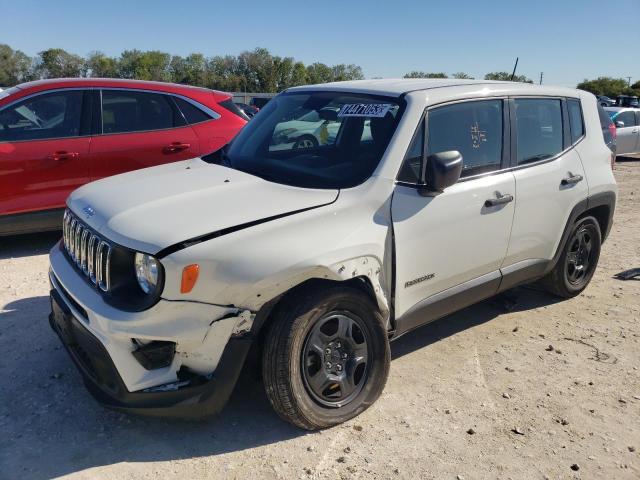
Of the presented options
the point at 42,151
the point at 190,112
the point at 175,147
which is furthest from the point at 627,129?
the point at 42,151

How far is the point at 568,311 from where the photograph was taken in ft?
16.0

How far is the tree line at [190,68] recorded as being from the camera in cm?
9988

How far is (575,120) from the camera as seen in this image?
4715mm

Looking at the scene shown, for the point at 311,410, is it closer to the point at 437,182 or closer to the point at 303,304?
the point at 303,304

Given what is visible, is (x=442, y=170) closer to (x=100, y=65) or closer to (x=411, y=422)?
(x=411, y=422)

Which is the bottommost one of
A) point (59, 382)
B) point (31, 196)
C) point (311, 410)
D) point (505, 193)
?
point (59, 382)

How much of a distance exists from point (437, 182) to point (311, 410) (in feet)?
4.79

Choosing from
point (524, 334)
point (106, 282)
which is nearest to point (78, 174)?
point (106, 282)

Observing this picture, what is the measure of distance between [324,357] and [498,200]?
1668mm

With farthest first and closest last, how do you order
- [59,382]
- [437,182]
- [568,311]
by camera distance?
1. [568,311]
2. [59,382]
3. [437,182]

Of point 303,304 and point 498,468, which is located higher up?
point 303,304

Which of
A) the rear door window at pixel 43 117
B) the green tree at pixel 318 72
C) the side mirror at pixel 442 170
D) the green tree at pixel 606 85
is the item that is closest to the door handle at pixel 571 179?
the side mirror at pixel 442 170

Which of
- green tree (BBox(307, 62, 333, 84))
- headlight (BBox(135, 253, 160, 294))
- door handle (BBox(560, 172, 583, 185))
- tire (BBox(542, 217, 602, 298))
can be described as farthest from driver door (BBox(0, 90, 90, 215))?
green tree (BBox(307, 62, 333, 84))

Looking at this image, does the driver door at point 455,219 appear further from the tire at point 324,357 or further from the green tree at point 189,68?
the green tree at point 189,68
